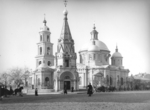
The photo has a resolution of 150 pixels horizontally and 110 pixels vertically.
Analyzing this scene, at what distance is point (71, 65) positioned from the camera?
59.1 metres

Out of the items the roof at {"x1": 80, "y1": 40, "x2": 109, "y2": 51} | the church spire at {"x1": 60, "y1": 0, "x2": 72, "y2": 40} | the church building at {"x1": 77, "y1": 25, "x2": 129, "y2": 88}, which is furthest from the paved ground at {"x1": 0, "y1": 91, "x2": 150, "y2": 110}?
the roof at {"x1": 80, "y1": 40, "x2": 109, "y2": 51}

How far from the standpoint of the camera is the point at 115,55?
88812mm

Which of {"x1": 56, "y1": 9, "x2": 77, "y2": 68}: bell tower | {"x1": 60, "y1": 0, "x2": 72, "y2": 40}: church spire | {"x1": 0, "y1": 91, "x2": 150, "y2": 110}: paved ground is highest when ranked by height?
{"x1": 60, "y1": 0, "x2": 72, "y2": 40}: church spire

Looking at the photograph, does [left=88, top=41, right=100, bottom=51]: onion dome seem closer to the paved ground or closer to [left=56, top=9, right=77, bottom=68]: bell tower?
[left=56, top=9, right=77, bottom=68]: bell tower

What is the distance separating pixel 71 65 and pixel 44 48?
43.9ft

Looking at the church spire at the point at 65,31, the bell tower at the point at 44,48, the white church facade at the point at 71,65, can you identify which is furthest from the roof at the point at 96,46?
the church spire at the point at 65,31

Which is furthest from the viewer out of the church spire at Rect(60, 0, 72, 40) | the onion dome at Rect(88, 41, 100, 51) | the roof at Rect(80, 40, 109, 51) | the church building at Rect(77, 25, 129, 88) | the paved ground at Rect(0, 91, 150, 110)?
the roof at Rect(80, 40, 109, 51)

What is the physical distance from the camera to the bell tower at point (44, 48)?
228ft

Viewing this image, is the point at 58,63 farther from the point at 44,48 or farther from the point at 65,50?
the point at 44,48

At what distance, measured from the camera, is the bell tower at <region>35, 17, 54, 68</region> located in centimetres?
6950

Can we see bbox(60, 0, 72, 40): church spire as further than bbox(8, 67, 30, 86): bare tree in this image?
No

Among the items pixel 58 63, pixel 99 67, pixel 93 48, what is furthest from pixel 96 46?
pixel 58 63

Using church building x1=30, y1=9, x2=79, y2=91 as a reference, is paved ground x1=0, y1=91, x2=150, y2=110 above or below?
below

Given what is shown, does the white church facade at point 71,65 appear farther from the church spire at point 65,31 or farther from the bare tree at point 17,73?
the bare tree at point 17,73
